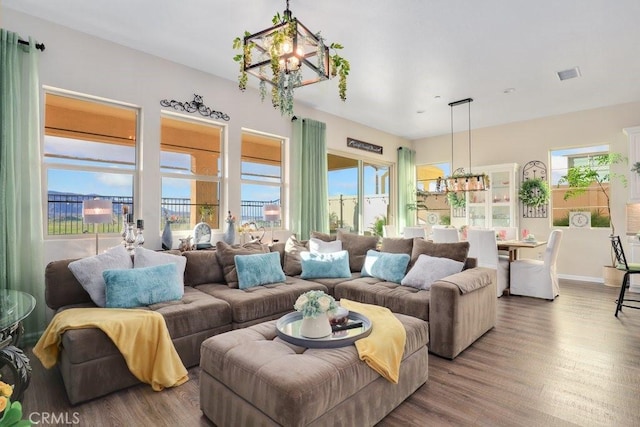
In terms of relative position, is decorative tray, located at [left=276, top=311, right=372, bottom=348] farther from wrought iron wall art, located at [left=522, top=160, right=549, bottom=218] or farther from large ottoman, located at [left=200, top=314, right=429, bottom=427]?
wrought iron wall art, located at [left=522, top=160, right=549, bottom=218]

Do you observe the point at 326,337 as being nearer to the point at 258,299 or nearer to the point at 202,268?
the point at 258,299

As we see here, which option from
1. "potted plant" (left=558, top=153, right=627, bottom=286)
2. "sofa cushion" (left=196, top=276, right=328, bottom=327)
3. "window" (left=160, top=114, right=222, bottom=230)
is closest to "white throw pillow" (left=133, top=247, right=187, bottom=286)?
"sofa cushion" (left=196, top=276, right=328, bottom=327)

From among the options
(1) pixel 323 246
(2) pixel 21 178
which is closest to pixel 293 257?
(1) pixel 323 246

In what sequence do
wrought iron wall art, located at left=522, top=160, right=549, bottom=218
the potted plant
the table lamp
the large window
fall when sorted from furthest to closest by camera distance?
the large window → wrought iron wall art, located at left=522, top=160, right=549, bottom=218 → the potted plant → the table lamp

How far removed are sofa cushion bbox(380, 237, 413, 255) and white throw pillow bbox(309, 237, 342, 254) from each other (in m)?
0.57

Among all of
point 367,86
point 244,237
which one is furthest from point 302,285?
point 367,86

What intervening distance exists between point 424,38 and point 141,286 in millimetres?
A: 3553

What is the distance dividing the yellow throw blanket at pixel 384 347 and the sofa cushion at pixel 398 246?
67.1 inches

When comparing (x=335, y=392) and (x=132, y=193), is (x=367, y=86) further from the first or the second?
(x=335, y=392)

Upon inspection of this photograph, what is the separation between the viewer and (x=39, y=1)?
9.48ft

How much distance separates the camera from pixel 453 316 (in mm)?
2744

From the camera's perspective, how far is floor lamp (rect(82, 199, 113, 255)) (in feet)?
10.2

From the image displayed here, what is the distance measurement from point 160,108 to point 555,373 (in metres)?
4.64

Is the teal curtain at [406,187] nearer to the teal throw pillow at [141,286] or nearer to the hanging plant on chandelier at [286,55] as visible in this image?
the hanging plant on chandelier at [286,55]
